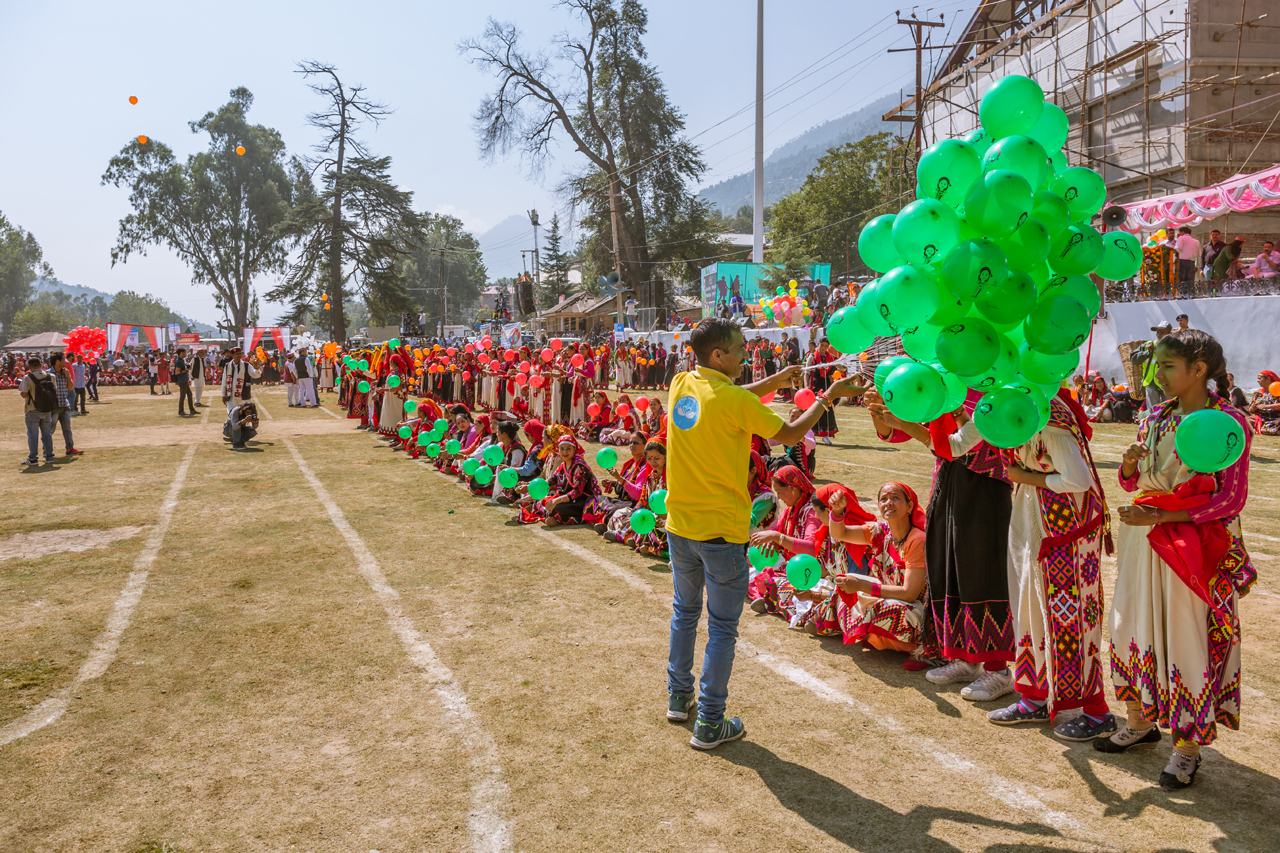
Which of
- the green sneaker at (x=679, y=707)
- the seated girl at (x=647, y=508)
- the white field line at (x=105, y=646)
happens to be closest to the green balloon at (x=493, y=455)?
the seated girl at (x=647, y=508)

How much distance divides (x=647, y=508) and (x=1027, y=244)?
15.4 feet

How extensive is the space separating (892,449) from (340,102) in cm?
4048

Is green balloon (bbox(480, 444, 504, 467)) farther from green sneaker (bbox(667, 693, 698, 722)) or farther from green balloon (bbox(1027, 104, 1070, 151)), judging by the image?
green balloon (bbox(1027, 104, 1070, 151))

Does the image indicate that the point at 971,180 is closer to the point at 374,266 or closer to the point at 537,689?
the point at 537,689

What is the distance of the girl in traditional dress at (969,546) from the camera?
404 cm

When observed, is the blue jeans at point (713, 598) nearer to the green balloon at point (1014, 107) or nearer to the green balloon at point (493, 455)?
the green balloon at point (1014, 107)

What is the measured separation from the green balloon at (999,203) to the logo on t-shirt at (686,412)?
4.52ft

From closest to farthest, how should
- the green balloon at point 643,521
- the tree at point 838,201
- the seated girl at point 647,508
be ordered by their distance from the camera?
the green balloon at point 643,521 → the seated girl at point 647,508 → the tree at point 838,201

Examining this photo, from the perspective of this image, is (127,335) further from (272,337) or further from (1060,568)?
(1060,568)

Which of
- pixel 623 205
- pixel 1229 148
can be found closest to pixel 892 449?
pixel 1229 148

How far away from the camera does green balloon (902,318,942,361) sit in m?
3.39

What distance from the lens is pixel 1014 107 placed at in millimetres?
3523

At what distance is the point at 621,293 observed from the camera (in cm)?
4862

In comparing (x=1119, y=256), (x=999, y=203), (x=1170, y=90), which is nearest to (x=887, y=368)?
(x=999, y=203)
